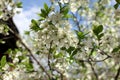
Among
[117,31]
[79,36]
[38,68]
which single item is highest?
[79,36]

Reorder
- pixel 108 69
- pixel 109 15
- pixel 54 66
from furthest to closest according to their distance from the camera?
pixel 108 69 < pixel 109 15 < pixel 54 66

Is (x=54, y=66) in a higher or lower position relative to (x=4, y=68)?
lower

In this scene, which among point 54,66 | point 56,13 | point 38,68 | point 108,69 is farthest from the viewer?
point 108,69

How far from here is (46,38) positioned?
3072 mm

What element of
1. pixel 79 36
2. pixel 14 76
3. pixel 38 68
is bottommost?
pixel 38 68

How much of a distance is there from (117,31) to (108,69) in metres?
2.08

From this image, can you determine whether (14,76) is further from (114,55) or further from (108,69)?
(108,69)

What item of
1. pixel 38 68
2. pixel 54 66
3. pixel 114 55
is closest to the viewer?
pixel 114 55

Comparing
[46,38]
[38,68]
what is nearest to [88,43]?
[46,38]

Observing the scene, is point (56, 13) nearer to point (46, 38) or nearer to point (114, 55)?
point (46, 38)

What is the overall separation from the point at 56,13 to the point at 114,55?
1142mm

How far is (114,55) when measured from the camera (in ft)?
12.2

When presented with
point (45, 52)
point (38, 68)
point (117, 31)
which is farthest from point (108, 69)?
point (45, 52)

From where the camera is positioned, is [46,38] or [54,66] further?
[54,66]
